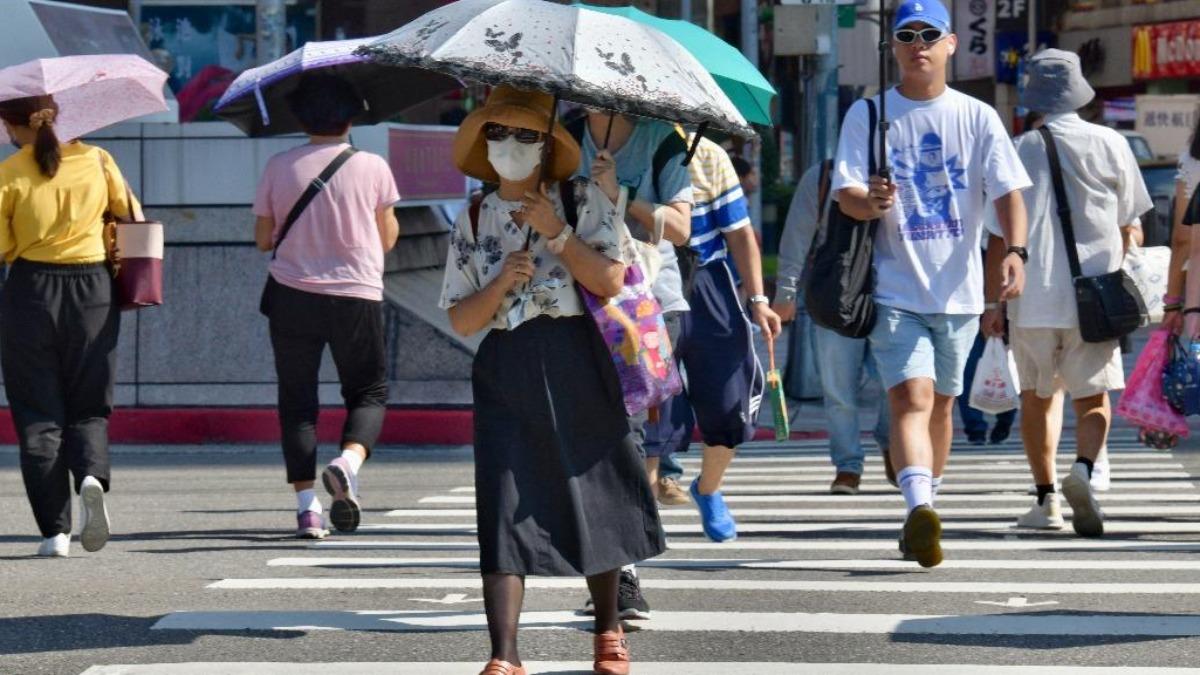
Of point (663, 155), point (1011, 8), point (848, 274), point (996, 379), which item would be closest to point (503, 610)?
point (663, 155)

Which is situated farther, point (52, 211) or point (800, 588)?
point (52, 211)

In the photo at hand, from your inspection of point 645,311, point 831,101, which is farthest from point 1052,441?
point 831,101

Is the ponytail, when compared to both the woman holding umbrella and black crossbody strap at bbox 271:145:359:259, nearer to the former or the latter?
black crossbody strap at bbox 271:145:359:259

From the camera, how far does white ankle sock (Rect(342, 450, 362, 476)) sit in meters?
9.30

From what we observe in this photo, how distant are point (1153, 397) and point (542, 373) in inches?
164

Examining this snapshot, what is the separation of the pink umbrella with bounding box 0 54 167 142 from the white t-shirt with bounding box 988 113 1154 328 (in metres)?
3.53

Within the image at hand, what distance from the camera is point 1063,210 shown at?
9.10 m

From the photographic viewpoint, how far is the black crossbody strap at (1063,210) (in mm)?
9102

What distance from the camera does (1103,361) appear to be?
916 cm

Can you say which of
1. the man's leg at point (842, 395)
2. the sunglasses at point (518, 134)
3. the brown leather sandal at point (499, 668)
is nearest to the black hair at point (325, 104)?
the man's leg at point (842, 395)

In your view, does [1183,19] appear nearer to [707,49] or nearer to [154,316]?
[154,316]

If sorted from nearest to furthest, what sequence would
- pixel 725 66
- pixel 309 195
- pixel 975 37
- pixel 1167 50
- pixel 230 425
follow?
pixel 725 66 → pixel 309 195 → pixel 230 425 → pixel 1167 50 → pixel 975 37

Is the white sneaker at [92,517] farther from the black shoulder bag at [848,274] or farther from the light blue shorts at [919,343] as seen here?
the light blue shorts at [919,343]

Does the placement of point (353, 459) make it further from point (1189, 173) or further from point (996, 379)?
point (1189, 173)
